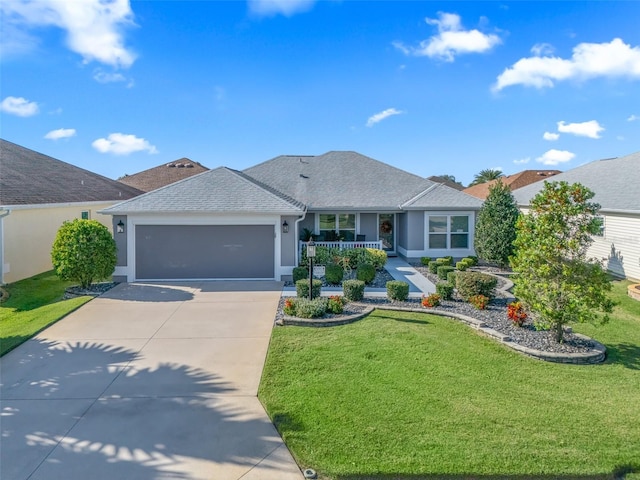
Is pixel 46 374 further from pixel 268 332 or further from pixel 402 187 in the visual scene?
pixel 402 187

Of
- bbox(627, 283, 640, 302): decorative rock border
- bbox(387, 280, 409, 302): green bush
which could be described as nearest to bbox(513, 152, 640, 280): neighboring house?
bbox(627, 283, 640, 302): decorative rock border

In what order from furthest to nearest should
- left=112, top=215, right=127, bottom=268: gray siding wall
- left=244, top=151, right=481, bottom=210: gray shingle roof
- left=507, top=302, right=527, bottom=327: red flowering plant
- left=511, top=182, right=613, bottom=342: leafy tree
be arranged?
1. left=244, top=151, right=481, bottom=210: gray shingle roof
2. left=112, top=215, right=127, bottom=268: gray siding wall
3. left=507, top=302, right=527, bottom=327: red flowering plant
4. left=511, top=182, right=613, bottom=342: leafy tree

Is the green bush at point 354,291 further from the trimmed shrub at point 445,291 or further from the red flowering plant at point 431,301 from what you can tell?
the trimmed shrub at point 445,291

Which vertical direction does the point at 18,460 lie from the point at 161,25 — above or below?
below

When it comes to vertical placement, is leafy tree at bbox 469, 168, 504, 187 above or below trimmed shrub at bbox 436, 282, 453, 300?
above

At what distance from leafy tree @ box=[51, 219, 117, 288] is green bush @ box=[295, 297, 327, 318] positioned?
7117mm

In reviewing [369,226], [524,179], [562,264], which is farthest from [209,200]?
[524,179]

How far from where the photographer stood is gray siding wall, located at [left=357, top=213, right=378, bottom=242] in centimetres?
1944

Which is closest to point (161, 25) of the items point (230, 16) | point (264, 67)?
point (230, 16)

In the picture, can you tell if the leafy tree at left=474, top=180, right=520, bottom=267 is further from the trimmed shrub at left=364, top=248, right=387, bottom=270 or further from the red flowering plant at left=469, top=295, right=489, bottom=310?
the red flowering plant at left=469, top=295, right=489, bottom=310

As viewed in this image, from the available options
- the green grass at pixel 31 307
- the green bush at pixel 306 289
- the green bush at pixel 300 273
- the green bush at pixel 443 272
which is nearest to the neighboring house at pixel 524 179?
the green bush at pixel 443 272

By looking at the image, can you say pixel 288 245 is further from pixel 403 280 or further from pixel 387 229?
pixel 387 229

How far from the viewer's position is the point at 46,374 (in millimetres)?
6445

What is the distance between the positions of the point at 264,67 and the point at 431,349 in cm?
1552
